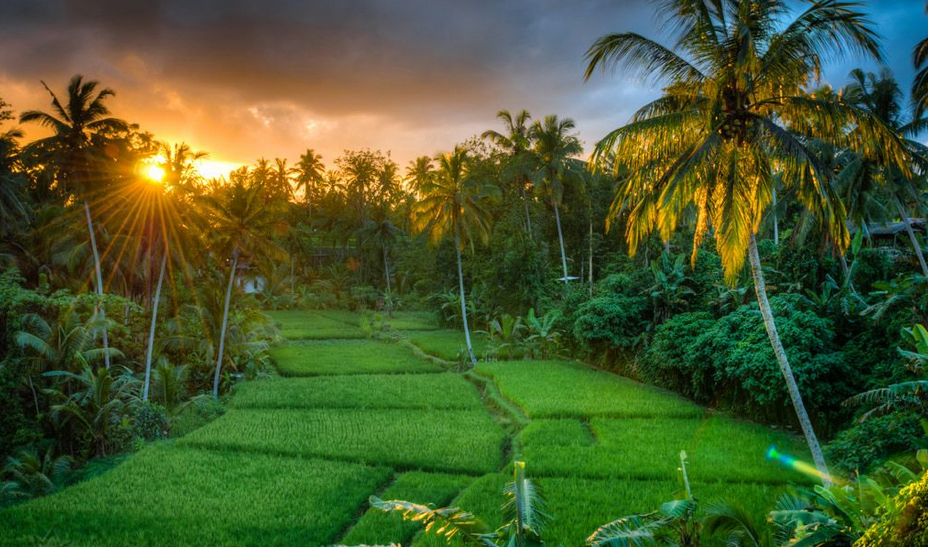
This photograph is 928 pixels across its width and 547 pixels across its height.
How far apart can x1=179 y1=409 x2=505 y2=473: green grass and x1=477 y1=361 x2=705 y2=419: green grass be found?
1.66 m

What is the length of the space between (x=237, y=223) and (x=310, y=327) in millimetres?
16163

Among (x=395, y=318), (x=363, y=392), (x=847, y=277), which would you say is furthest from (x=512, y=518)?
(x=395, y=318)

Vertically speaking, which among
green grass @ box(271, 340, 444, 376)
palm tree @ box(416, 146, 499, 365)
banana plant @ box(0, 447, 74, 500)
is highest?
palm tree @ box(416, 146, 499, 365)

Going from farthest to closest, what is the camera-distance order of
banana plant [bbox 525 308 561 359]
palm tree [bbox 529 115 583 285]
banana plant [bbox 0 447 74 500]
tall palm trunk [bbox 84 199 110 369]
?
palm tree [bbox 529 115 583 285] < banana plant [bbox 525 308 561 359] < tall palm trunk [bbox 84 199 110 369] < banana plant [bbox 0 447 74 500]

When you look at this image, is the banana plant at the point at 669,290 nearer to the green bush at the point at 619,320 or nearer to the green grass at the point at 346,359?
the green bush at the point at 619,320

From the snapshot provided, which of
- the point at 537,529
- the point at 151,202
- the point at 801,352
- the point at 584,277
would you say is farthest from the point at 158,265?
the point at 584,277

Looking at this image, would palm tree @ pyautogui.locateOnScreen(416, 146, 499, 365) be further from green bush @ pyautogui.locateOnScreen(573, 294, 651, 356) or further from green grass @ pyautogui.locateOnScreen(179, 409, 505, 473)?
green grass @ pyautogui.locateOnScreen(179, 409, 505, 473)

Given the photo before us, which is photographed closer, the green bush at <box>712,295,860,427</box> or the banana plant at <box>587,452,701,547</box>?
the banana plant at <box>587,452,701,547</box>

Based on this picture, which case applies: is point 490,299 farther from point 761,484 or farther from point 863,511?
point 863,511

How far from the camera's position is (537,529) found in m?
4.77

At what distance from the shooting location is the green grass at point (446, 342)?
23.5 m

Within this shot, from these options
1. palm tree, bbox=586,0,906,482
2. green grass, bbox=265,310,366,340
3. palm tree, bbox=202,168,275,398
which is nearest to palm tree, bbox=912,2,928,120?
palm tree, bbox=586,0,906,482

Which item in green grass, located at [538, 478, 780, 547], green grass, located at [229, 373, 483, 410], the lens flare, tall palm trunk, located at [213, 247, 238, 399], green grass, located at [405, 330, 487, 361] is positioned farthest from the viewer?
green grass, located at [405, 330, 487, 361]

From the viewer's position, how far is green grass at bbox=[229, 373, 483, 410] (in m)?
15.5
